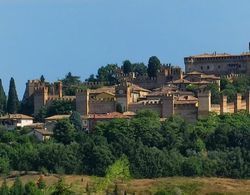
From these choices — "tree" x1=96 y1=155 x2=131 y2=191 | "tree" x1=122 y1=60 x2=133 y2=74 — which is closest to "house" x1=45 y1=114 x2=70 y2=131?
"tree" x1=96 y1=155 x2=131 y2=191

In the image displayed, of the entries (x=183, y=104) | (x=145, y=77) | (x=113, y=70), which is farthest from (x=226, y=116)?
(x=113, y=70)

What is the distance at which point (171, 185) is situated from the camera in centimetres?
5084

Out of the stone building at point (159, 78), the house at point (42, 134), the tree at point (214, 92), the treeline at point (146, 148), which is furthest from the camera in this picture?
the stone building at point (159, 78)

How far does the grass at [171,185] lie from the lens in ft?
162

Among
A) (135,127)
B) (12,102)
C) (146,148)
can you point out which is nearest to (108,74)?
(12,102)

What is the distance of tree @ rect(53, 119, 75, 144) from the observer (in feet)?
193

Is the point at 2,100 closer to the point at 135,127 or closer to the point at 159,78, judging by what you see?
the point at 159,78

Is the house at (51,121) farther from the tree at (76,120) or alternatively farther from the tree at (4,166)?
the tree at (4,166)

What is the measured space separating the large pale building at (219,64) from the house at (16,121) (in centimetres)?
1230

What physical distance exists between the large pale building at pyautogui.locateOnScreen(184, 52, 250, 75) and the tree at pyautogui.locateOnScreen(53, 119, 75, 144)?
49.3 ft

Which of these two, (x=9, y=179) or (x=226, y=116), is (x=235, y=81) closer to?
(x=226, y=116)

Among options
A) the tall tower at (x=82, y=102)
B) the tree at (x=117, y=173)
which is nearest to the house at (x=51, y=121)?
the tall tower at (x=82, y=102)

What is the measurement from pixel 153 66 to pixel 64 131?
13.4m

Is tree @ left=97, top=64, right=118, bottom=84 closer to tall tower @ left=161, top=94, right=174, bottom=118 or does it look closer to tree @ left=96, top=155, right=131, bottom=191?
tall tower @ left=161, top=94, right=174, bottom=118
